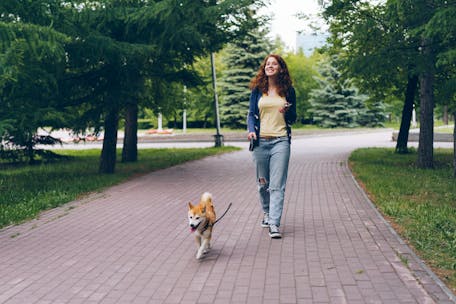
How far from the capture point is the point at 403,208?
8.45 meters

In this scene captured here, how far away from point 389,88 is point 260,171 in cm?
1712

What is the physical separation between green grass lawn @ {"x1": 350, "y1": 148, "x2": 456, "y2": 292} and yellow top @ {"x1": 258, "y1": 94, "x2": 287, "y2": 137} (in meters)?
2.04

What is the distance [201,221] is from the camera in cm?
545

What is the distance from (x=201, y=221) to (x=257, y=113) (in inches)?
71.9

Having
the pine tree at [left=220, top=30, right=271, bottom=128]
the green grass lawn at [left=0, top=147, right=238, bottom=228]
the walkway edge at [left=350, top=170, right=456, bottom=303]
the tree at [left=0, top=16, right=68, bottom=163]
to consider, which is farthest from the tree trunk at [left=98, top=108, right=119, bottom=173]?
the pine tree at [left=220, top=30, right=271, bottom=128]

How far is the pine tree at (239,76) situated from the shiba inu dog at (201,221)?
42443mm

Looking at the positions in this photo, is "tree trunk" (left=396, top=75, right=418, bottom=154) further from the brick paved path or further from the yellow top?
the yellow top

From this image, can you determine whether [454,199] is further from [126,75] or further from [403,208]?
[126,75]

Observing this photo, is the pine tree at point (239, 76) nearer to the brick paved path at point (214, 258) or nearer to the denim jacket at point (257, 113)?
the brick paved path at point (214, 258)

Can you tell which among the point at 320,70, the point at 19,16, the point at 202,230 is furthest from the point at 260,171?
the point at 320,70

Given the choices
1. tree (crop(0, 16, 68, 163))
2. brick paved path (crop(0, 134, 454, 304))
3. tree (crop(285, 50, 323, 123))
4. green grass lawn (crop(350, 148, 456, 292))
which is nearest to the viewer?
brick paved path (crop(0, 134, 454, 304))

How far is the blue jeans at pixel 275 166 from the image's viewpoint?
661 cm

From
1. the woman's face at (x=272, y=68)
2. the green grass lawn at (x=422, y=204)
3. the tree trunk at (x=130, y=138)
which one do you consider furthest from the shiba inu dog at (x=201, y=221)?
the tree trunk at (x=130, y=138)

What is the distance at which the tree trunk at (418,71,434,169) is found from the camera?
14906mm
